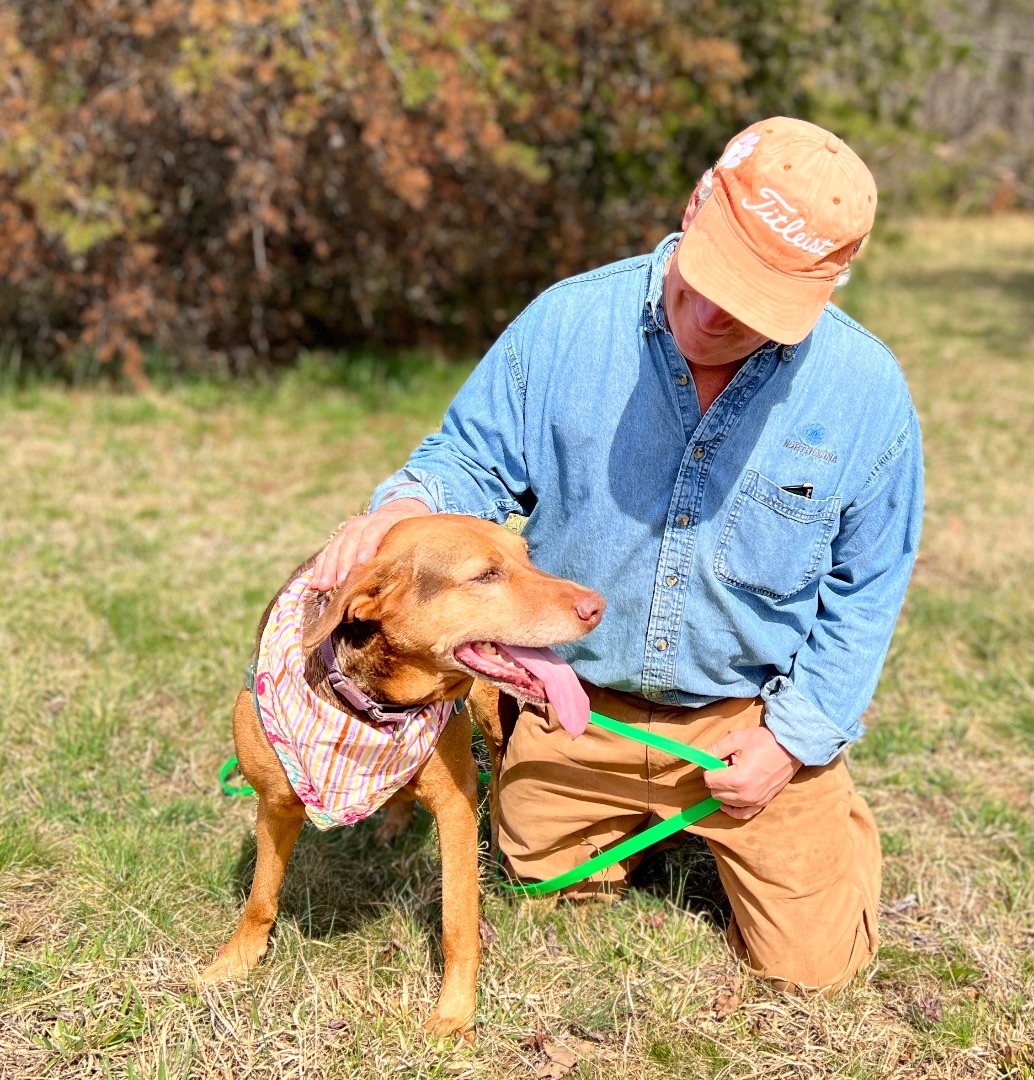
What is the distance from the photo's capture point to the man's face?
282 cm

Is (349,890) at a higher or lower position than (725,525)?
lower

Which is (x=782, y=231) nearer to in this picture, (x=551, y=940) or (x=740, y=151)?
(x=740, y=151)

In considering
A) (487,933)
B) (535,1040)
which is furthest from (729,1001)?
(487,933)

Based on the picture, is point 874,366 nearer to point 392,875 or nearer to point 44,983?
point 392,875

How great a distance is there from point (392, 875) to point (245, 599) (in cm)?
213

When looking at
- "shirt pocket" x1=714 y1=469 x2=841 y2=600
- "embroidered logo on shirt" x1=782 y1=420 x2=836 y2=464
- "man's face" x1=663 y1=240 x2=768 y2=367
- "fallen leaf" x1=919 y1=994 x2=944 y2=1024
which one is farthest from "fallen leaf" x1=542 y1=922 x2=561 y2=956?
"man's face" x1=663 y1=240 x2=768 y2=367

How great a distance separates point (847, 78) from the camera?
1293 cm

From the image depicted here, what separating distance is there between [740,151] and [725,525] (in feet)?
3.08

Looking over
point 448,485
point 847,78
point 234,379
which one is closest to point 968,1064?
point 448,485

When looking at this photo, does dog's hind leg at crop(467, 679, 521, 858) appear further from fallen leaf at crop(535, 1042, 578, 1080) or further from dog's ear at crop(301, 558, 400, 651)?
dog's ear at crop(301, 558, 400, 651)

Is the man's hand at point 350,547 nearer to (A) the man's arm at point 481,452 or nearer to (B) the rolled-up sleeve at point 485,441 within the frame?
(A) the man's arm at point 481,452

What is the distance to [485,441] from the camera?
3.20 m

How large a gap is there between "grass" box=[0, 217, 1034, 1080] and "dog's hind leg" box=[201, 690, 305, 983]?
2.8 inches

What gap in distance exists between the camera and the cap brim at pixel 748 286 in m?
2.65
